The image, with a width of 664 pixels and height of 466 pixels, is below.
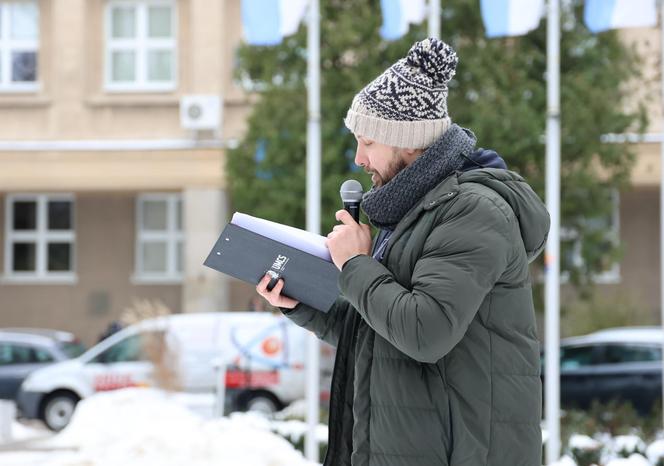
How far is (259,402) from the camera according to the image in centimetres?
1667

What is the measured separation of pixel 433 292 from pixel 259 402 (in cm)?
1445

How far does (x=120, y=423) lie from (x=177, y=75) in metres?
17.7

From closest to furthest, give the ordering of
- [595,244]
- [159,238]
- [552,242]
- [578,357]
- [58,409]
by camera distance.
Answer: [552,242]
[578,357]
[58,409]
[595,244]
[159,238]

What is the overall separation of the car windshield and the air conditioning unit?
728 centimetres

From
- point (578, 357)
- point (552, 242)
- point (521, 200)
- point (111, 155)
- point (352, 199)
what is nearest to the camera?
point (521, 200)

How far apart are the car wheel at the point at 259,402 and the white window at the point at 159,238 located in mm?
11743

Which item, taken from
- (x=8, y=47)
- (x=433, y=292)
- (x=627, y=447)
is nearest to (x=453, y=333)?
(x=433, y=292)

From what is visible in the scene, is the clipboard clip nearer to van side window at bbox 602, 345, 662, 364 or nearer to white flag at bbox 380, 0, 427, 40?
white flag at bbox 380, 0, 427, 40

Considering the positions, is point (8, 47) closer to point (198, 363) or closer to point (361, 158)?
point (198, 363)

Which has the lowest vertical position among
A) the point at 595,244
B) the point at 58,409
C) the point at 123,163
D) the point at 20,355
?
the point at 58,409

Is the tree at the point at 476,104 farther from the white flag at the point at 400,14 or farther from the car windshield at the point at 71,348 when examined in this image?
the white flag at the point at 400,14

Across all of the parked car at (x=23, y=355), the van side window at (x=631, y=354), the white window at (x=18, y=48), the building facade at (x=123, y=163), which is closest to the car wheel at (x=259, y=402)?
the parked car at (x=23, y=355)

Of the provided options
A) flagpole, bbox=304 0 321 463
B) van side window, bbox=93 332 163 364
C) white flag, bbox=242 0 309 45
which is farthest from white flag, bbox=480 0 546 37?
van side window, bbox=93 332 163 364

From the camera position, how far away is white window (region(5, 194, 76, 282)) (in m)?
28.6
